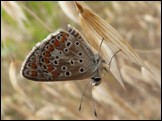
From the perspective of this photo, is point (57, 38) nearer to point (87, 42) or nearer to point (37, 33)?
point (87, 42)

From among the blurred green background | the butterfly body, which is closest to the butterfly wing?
the butterfly body

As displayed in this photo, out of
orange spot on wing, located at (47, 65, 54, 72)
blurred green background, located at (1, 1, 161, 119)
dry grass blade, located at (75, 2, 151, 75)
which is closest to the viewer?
dry grass blade, located at (75, 2, 151, 75)

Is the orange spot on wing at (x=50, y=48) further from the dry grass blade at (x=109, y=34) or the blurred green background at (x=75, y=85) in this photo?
the blurred green background at (x=75, y=85)

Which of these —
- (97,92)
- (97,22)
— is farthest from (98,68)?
(97,92)

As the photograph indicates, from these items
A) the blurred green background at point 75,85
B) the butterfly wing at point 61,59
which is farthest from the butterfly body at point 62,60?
the blurred green background at point 75,85

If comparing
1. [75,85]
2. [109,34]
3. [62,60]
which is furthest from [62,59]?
[75,85]

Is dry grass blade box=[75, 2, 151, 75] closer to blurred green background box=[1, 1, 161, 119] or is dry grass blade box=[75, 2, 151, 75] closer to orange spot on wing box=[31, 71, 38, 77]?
orange spot on wing box=[31, 71, 38, 77]

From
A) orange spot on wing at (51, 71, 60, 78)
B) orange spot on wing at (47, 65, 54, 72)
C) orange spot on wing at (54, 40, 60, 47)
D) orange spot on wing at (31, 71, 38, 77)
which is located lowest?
orange spot on wing at (51, 71, 60, 78)
